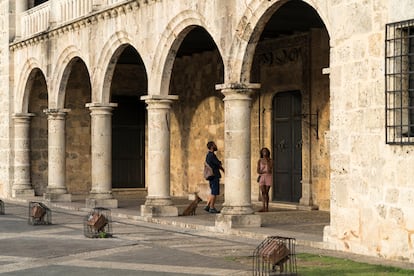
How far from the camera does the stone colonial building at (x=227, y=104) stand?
10203 mm

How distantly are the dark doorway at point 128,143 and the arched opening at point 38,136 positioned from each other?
206 centimetres

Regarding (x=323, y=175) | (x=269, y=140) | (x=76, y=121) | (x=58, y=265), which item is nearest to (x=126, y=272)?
(x=58, y=265)

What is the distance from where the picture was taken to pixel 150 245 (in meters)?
11.6

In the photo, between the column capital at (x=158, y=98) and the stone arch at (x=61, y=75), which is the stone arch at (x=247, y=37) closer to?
the column capital at (x=158, y=98)

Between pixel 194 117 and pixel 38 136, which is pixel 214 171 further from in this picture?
pixel 38 136

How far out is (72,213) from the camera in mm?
17812

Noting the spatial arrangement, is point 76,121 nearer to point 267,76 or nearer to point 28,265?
point 267,76

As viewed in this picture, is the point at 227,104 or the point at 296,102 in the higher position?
the point at 296,102

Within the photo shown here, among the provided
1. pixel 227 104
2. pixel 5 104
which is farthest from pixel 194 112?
pixel 227 104

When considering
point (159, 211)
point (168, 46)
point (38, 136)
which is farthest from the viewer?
point (38, 136)

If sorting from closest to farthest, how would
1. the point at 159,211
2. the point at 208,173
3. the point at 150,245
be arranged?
the point at 150,245, the point at 159,211, the point at 208,173

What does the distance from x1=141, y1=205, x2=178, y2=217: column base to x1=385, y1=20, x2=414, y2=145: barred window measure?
21.2 feet

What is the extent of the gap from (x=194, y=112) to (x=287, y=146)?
4411mm

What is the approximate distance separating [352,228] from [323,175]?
6.21m
